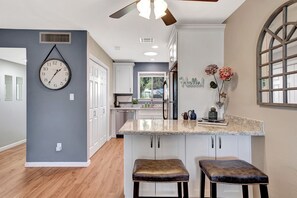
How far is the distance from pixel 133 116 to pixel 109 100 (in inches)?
32.9

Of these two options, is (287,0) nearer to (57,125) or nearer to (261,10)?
(261,10)

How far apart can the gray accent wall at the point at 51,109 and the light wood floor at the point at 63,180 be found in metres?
0.30


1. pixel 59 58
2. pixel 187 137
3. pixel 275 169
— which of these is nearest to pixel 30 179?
pixel 59 58

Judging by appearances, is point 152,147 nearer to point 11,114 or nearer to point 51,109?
point 51,109

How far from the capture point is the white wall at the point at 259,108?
1802mm

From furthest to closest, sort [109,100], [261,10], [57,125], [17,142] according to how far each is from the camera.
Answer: [109,100] → [17,142] → [57,125] → [261,10]

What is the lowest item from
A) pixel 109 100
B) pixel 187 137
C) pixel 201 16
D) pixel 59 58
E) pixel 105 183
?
pixel 105 183

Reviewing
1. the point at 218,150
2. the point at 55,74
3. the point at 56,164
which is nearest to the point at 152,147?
the point at 218,150

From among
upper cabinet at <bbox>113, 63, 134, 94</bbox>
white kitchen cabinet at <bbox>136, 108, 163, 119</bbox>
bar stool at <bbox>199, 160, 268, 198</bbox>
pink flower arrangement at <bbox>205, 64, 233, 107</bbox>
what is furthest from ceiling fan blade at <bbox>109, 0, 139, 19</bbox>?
upper cabinet at <bbox>113, 63, 134, 94</bbox>

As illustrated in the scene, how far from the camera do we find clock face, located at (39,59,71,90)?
374 centimetres

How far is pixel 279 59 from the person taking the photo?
1.93 metres

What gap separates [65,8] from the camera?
2.86 metres

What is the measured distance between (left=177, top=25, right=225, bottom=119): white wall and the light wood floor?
1485 mm

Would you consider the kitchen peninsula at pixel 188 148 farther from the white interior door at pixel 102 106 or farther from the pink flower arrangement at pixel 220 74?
the white interior door at pixel 102 106
